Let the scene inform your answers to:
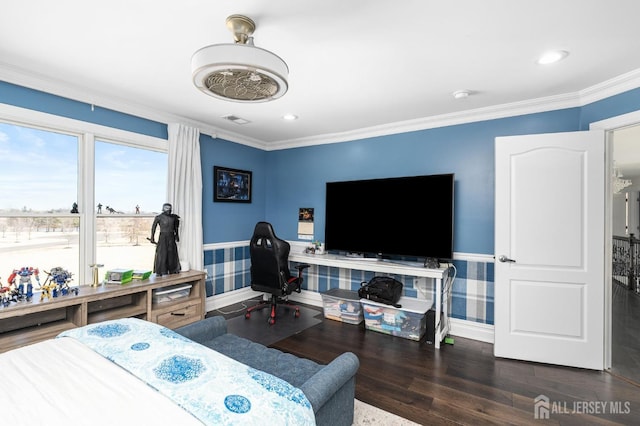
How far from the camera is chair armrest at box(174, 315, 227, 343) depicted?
82.2 inches

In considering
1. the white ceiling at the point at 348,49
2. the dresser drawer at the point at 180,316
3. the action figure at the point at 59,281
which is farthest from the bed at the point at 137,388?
→ the white ceiling at the point at 348,49

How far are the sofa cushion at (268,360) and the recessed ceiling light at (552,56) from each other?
266 centimetres

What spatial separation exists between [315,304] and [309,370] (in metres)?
2.74

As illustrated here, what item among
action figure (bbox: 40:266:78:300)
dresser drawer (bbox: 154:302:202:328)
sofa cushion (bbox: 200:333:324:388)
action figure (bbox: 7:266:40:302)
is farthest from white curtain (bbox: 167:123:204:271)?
sofa cushion (bbox: 200:333:324:388)

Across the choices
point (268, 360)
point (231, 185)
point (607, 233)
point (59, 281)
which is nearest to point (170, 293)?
point (59, 281)

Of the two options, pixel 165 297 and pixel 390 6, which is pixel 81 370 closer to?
pixel 165 297

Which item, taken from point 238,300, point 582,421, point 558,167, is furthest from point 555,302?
point 238,300

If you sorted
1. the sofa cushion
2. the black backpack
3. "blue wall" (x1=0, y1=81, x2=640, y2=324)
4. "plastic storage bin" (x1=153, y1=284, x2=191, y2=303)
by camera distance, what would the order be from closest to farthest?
the sofa cushion < "blue wall" (x1=0, y1=81, x2=640, y2=324) < "plastic storage bin" (x1=153, y1=284, x2=191, y2=303) < the black backpack

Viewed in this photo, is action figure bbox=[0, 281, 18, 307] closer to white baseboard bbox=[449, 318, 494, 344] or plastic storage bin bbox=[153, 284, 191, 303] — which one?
plastic storage bin bbox=[153, 284, 191, 303]

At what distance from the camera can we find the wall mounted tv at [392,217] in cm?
343

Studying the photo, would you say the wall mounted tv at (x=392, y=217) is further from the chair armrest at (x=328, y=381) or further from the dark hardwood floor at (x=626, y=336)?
the chair armrest at (x=328, y=381)

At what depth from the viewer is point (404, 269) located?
11.1 feet

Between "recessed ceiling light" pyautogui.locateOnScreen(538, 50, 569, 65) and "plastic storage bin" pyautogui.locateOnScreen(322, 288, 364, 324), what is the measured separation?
2874mm

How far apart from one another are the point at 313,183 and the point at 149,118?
89.1 inches
